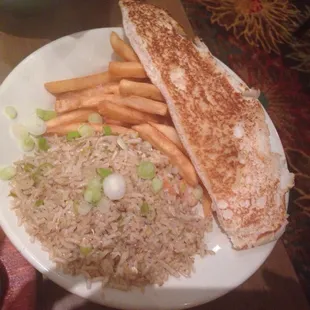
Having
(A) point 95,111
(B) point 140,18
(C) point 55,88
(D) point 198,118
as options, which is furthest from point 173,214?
(B) point 140,18

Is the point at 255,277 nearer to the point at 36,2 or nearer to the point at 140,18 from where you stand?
the point at 140,18

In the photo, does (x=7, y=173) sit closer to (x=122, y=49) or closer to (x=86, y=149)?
(x=86, y=149)

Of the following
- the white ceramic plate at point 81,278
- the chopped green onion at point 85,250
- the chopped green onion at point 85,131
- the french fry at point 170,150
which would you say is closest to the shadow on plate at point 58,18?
the white ceramic plate at point 81,278

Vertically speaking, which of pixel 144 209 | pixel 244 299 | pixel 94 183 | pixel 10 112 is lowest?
pixel 244 299

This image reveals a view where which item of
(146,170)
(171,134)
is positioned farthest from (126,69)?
(146,170)

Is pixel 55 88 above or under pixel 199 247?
above
